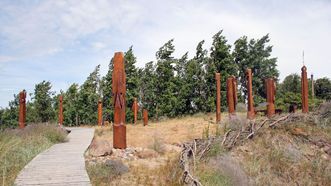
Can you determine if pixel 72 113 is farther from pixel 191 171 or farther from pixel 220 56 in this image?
pixel 191 171

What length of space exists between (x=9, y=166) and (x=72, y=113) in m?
33.0

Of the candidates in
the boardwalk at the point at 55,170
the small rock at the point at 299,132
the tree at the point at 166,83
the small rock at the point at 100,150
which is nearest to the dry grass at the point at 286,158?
the small rock at the point at 299,132

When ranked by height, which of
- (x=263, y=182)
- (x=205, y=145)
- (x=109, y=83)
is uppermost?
(x=109, y=83)

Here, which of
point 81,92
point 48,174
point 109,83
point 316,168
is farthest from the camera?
point 81,92

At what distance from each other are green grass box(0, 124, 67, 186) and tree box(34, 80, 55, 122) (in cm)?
2895

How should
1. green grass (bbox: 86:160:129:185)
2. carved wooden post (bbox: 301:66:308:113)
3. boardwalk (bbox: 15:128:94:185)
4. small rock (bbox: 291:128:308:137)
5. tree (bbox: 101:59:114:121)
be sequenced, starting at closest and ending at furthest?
boardwalk (bbox: 15:128:94:185) < green grass (bbox: 86:160:129:185) < small rock (bbox: 291:128:308:137) < carved wooden post (bbox: 301:66:308:113) < tree (bbox: 101:59:114:121)

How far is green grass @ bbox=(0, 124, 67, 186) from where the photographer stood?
6750mm

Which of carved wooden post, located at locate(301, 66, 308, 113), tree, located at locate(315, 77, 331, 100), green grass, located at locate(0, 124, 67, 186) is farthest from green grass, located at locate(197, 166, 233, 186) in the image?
tree, located at locate(315, 77, 331, 100)

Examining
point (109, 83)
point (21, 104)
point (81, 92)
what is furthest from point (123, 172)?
point (81, 92)

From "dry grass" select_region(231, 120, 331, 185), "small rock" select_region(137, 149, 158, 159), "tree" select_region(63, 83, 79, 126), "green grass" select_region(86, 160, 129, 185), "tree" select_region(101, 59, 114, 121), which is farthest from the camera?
"tree" select_region(63, 83, 79, 126)

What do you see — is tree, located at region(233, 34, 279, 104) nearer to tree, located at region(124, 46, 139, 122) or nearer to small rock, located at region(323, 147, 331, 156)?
tree, located at region(124, 46, 139, 122)

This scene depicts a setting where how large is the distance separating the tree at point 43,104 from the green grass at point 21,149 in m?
28.9

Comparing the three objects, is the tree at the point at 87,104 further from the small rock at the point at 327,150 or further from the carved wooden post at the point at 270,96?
the small rock at the point at 327,150

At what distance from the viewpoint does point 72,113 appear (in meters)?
39.2
